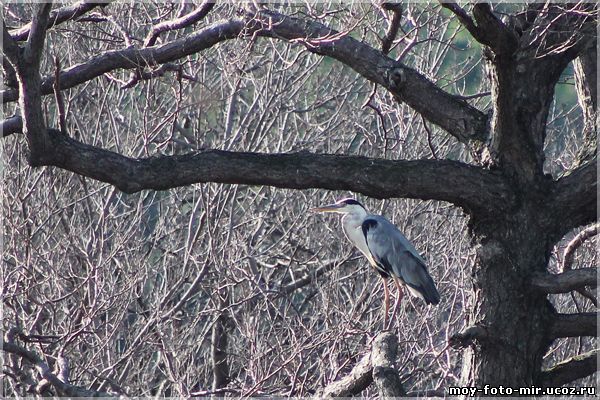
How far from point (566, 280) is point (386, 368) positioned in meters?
1.05

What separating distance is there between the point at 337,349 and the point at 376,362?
10.6ft

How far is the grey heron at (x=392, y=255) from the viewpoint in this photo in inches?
287

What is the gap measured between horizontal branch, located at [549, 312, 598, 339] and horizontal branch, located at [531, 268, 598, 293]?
0.78 feet

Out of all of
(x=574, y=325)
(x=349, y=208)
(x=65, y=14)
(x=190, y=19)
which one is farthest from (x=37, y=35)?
(x=349, y=208)

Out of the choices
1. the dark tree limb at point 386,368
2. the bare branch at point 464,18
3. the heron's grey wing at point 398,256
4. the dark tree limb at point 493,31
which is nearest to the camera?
the dark tree limb at point 386,368

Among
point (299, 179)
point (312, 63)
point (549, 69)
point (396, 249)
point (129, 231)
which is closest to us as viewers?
point (299, 179)

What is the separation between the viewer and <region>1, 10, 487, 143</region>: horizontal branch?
5.19 meters

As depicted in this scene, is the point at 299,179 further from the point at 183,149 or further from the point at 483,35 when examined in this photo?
the point at 183,149

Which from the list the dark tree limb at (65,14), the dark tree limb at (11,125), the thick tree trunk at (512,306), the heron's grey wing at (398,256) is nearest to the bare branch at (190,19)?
the dark tree limb at (65,14)

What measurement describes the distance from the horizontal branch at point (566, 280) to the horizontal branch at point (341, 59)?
0.81m

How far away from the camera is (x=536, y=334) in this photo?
5.09m

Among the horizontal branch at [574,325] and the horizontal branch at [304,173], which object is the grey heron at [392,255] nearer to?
the horizontal branch at [574,325]

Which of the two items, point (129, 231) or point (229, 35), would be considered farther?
point (129, 231)

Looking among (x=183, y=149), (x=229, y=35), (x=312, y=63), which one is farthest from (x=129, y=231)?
(x=229, y=35)
